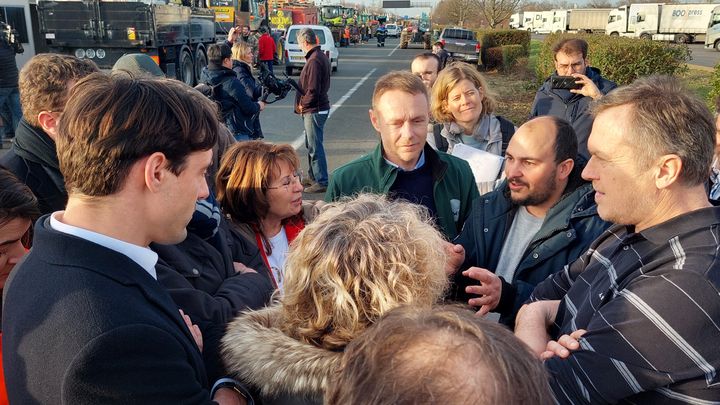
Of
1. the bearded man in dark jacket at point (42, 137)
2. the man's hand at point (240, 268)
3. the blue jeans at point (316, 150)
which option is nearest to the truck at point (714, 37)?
the blue jeans at point (316, 150)

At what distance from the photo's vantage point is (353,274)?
4.77 ft

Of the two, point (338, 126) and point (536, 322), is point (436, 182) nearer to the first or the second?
point (536, 322)

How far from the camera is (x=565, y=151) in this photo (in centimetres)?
274

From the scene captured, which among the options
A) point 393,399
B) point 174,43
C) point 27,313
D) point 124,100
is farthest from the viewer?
point 174,43

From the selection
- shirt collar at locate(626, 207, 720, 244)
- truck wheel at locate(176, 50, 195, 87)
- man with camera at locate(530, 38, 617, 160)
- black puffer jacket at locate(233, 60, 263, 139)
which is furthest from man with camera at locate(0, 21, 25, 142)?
shirt collar at locate(626, 207, 720, 244)

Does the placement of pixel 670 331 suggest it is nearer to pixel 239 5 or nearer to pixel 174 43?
pixel 174 43

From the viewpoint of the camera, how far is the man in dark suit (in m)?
1.20

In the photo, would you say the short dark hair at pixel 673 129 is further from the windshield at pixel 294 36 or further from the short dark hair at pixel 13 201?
the windshield at pixel 294 36

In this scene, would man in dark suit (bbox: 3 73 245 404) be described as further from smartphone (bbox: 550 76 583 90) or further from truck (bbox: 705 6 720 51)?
truck (bbox: 705 6 720 51)

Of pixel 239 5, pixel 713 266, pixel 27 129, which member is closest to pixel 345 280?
pixel 713 266

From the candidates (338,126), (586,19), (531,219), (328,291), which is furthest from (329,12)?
(328,291)

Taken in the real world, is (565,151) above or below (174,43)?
below

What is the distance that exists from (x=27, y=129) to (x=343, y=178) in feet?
5.67

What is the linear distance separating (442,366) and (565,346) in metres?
0.92
